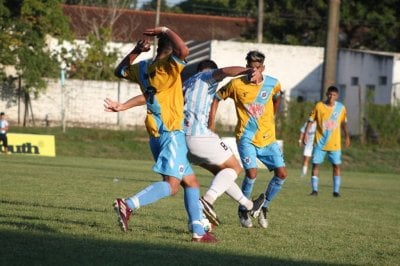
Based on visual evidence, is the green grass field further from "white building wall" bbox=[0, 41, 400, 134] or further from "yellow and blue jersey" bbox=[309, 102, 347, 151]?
"white building wall" bbox=[0, 41, 400, 134]

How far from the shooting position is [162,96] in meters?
9.03

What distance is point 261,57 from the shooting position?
1128cm

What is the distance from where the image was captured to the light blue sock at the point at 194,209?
29.6 ft

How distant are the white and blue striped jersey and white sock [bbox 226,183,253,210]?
773 millimetres

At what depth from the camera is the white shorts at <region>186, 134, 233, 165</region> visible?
32.0 feet

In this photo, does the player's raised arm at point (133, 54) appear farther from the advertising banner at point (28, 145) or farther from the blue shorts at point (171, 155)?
the advertising banner at point (28, 145)

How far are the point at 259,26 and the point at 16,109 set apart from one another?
17.1m

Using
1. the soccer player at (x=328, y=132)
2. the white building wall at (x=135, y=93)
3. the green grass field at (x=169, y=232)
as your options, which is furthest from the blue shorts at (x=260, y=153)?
the white building wall at (x=135, y=93)

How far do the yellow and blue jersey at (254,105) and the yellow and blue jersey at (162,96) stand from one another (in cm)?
309

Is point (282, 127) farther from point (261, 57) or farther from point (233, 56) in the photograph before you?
point (261, 57)

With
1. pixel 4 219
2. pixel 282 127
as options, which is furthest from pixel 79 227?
pixel 282 127

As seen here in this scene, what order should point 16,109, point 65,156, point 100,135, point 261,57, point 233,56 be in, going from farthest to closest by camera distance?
point 233,56, point 16,109, point 100,135, point 65,156, point 261,57

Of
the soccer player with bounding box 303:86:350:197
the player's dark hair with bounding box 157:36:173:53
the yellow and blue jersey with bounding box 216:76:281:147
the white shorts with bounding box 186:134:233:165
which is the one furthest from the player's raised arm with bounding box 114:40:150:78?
the soccer player with bounding box 303:86:350:197

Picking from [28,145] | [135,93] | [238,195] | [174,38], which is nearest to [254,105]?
[238,195]
